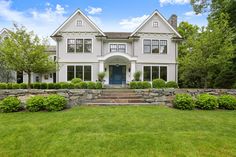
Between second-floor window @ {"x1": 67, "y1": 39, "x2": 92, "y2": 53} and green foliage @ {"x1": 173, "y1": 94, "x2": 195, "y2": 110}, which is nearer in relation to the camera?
green foliage @ {"x1": 173, "y1": 94, "x2": 195, "y2": 110}

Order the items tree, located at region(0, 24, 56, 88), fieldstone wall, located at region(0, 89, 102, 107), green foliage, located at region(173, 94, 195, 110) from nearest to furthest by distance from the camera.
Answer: green foliage, located at region(173, 94, 195, 110) → fieldstone wall, located at region(0, 89, 102, 107) → tree, located at region(0, 24, 56, 88)

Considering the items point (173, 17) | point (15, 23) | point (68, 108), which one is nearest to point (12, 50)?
point (15, 23)

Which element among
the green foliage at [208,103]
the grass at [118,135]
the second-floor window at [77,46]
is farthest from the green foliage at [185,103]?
the second-floor window at [77,46]

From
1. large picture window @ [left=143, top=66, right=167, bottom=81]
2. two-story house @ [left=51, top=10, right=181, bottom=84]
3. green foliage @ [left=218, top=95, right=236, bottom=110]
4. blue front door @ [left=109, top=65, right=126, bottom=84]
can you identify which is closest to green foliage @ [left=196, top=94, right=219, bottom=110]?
green foliage @ [left=218, top=95, right=236, bottom=110]

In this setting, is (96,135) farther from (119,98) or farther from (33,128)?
(119,98)

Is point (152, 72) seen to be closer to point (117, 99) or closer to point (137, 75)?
point (137, 75)

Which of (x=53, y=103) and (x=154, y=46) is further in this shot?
(x=154, y=46)

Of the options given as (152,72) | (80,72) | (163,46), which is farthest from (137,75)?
(80,72)

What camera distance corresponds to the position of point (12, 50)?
13.3m

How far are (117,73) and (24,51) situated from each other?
9.22 m

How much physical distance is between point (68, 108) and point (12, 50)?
21.4 feet

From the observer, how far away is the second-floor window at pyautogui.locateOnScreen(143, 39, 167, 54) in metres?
19.6

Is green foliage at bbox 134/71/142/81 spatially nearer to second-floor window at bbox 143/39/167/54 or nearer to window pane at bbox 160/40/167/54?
second-floor window at bbox 143/39/167/54

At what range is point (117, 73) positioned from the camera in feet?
66.4
